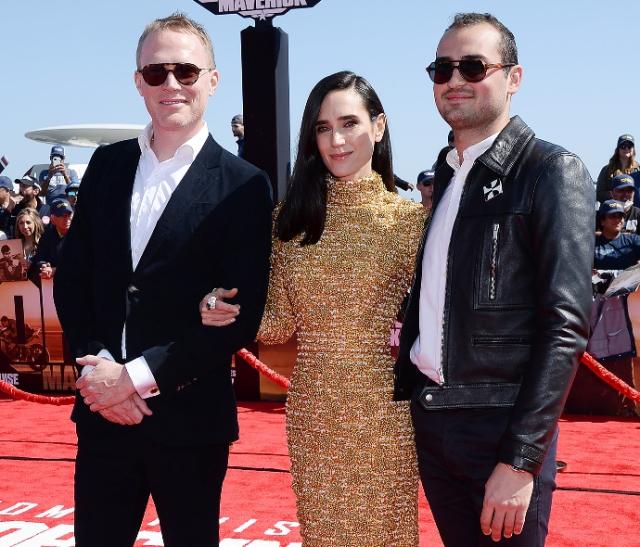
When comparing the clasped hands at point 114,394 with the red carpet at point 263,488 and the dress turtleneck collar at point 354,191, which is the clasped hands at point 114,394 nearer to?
the dress turtleneck collar at point 354,191

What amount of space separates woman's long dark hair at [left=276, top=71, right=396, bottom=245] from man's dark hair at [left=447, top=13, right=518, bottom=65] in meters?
0.51

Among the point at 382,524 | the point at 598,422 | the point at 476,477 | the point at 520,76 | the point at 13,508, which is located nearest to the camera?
the point at 476,477

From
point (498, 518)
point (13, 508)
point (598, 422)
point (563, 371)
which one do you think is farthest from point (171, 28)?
point (598, 422)

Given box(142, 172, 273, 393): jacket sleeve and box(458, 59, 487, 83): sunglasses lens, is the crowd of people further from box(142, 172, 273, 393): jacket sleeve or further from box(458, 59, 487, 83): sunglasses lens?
box(458, 59, 487, 83): sunglasses lens

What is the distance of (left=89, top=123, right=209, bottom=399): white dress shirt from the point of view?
253cm

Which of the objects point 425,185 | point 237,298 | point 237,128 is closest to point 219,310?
point 237,298

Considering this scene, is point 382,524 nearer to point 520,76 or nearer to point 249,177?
point 249,177

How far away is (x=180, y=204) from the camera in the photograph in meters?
2.50

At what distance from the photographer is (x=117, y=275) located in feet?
8.32

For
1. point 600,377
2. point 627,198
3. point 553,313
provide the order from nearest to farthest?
point 553,313
point 600,377
point 627,198

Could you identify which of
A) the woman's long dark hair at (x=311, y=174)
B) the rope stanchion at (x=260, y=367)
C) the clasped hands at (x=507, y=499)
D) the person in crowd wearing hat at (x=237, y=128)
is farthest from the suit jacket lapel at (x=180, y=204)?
the person in crowd wearing hat at (x=237, y=128)

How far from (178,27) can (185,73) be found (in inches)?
6.5

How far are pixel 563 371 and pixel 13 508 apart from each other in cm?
379

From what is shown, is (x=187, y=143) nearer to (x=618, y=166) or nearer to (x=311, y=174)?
(x=311, y=174)
